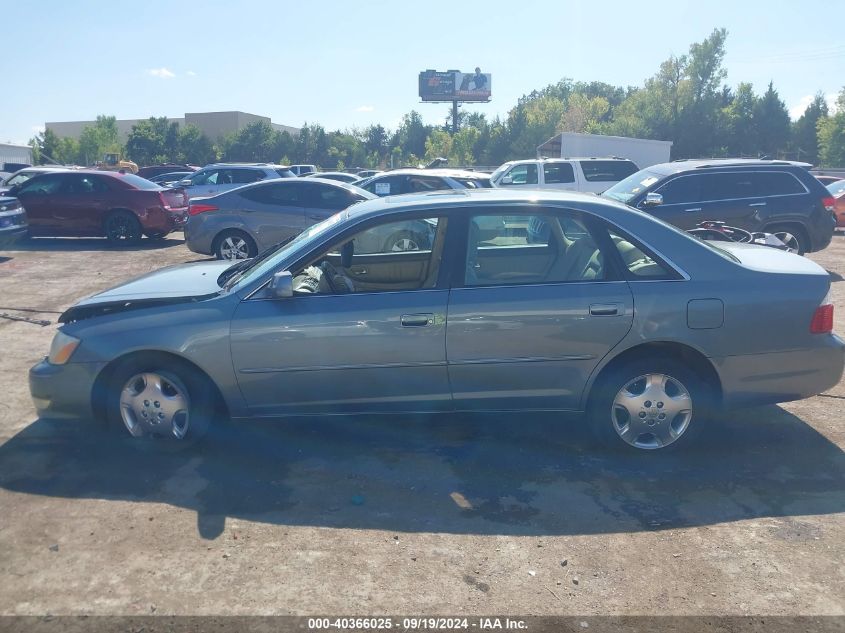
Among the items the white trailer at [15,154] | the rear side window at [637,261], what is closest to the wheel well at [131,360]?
the rear side window at [637,261]

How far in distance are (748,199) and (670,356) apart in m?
7.79

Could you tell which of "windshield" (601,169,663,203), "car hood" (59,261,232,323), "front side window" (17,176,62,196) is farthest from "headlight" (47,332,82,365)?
"front side window" (17,176,62,196)

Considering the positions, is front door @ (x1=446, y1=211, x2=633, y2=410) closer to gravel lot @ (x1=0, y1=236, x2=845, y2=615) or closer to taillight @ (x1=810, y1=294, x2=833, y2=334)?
gravel lot @ (x1=0, y1=236, x2=845, y2=615)

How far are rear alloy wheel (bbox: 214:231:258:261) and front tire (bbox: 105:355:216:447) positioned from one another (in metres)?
7.40

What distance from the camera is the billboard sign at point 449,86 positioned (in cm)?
7681

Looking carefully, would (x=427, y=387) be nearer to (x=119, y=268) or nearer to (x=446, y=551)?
(x=446, y=551)

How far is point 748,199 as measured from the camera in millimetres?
11469

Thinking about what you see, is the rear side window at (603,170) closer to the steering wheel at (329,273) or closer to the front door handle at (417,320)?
the steering wheel at (329,273)

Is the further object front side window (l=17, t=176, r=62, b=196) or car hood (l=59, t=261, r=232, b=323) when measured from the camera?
front side window (l=17, t=176, r=62, b=196)

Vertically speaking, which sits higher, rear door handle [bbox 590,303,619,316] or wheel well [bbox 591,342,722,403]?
rear door handle [bbox 590,303,619,316]

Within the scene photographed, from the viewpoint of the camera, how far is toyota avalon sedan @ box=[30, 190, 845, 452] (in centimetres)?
464

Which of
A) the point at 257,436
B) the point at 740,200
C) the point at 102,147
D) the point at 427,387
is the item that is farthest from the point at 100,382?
the point at 102,147

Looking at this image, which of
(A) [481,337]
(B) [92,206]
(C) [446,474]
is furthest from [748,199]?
(B) [92,206]

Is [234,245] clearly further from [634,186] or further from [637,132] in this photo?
[637,132]
